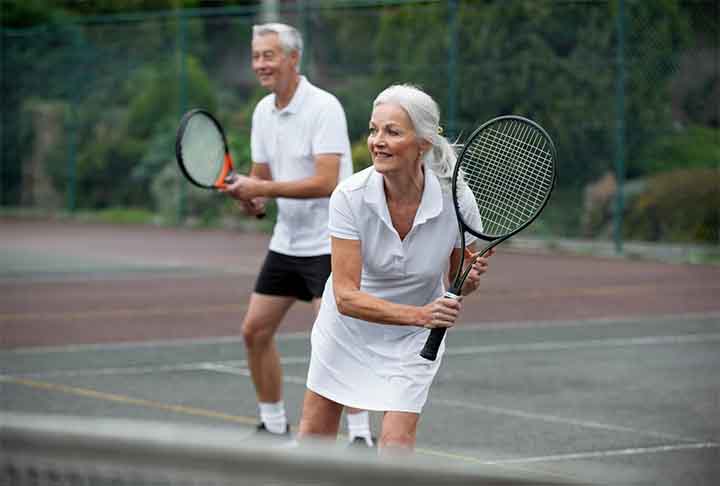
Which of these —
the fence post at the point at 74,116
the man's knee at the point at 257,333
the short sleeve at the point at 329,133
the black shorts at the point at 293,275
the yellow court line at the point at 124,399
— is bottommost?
the fence post at the point at 74,116

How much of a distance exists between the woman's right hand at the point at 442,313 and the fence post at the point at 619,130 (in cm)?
1350

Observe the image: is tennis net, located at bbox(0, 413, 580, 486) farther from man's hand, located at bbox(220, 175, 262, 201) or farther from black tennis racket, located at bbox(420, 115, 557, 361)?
man's hand, located at bbox(220, 175, 262, 201)

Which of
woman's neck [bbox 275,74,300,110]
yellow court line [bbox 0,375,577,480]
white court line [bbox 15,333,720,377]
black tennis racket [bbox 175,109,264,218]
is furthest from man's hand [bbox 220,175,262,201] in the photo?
white court line [bbox 15,333,720,377]

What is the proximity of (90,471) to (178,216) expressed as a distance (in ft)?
69.8

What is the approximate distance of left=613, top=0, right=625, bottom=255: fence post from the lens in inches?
688

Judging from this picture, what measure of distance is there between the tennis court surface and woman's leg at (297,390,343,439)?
2.20 ft

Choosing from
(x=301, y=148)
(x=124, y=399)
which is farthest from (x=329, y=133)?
(x=124, y=399)

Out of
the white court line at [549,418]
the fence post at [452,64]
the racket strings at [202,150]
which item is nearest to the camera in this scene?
the racket strings at [202,150]

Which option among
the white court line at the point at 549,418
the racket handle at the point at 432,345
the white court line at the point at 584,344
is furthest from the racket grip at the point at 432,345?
the white court line at the point at 584,344

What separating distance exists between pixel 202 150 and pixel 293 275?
75 centimetres

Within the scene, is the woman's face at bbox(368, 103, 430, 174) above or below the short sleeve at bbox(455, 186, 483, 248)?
above

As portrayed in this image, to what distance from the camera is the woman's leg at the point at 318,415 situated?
15.7ft

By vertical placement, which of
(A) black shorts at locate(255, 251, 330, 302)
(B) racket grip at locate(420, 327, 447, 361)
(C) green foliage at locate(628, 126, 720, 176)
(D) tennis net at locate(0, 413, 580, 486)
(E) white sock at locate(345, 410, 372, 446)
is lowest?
(C) green foliage at locate(628, 126, 720, 176)

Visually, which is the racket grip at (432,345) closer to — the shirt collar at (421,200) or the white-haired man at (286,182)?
the shirt collar at (421,200)
